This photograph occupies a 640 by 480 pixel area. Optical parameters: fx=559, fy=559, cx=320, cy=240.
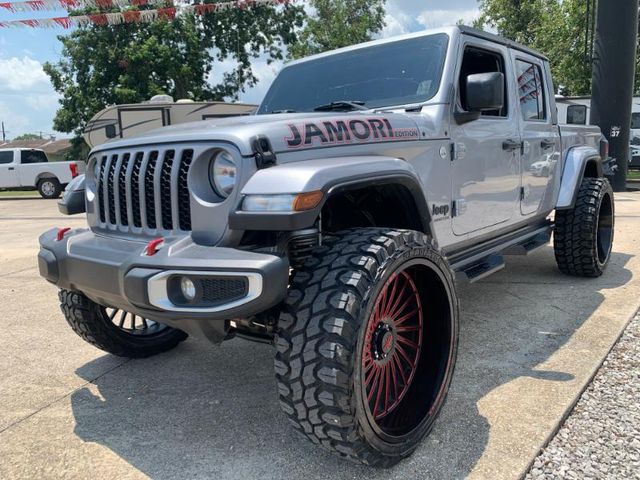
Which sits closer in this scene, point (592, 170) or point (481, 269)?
point (481, 269)

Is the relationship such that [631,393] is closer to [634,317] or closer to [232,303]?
[634,317]

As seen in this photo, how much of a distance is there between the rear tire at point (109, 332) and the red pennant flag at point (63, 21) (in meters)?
11.3

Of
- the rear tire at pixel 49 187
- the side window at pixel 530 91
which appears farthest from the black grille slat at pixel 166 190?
the rear tire at pixel 49 187

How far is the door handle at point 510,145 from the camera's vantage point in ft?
12.4

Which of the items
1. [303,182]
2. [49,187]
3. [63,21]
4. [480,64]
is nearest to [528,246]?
[480,64]

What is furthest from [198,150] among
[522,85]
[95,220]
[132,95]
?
[132,95]

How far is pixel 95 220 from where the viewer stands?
2.78 metres

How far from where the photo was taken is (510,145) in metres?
3.85

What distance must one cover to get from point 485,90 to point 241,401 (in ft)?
6.94

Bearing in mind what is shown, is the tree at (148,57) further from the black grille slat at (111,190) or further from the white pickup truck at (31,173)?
the black grille slat at (111,190)

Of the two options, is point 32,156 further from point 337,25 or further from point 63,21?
point 337,25

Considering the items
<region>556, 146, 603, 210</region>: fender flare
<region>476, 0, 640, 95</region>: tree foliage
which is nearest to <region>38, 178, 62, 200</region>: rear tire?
<region>476, 0, 640, 95</region>: tree foliage

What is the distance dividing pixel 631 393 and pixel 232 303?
2.18 m

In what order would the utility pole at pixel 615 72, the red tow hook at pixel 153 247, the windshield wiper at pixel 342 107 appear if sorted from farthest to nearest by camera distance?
1. the utility pole at pixel 615 72
2. the windshield wiper at pixel 342 107
3. the red tow hook at pixel 153 247
